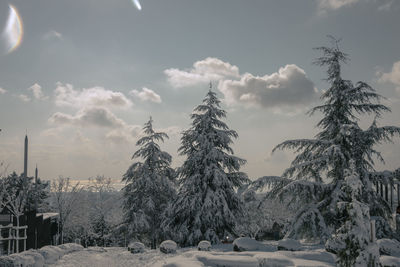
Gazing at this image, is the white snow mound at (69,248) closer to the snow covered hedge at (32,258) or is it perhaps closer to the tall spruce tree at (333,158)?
the snow covered hedge at (32,258)

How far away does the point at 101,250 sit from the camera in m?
23.5

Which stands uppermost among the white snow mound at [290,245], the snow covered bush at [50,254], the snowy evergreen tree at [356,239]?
the snowy evergreen tree at [356,239]

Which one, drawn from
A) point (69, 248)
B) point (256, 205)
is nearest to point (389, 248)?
point (256, 205)

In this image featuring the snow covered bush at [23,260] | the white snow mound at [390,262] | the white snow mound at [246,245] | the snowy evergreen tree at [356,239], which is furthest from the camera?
the white snow mound at [246,245]

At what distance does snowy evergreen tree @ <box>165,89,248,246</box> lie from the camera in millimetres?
21234

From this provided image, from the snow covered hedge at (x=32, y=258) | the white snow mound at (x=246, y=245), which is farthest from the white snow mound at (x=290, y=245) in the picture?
the snow covered hedge at (x=32, y=258)

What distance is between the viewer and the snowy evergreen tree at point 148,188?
1098 inches

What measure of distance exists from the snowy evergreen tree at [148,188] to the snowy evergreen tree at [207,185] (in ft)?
16.9

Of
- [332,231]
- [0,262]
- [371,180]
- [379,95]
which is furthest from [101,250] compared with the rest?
[379,95]

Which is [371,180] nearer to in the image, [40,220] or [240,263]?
[240,263]

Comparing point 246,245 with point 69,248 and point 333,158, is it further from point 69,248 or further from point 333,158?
point 69,248

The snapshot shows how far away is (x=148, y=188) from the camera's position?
28.1 m

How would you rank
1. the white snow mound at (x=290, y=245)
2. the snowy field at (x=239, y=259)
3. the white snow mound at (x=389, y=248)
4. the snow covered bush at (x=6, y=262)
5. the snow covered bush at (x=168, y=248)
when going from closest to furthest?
the snowy field at (x=239, y=259)
the white snow mound at (x=389, y=248)
the snow covered bush at (x=6, y=262)
the white snow mound at (x=290, y=245)
the snow covered bush at (x=168, y=248)

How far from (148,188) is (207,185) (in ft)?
25.4
